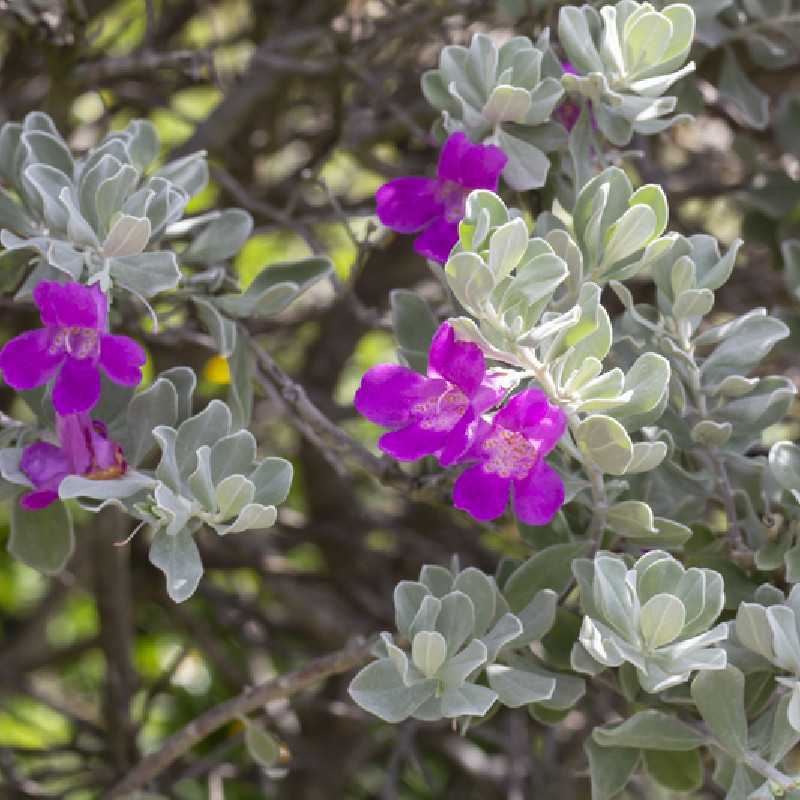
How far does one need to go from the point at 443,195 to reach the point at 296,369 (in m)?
1.40

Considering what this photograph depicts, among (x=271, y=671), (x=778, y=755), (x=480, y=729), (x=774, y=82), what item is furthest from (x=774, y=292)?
(x=778, y=755)

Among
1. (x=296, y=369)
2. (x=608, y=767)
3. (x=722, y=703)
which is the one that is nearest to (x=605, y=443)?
(x=722, y=703)

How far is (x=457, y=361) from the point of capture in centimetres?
107

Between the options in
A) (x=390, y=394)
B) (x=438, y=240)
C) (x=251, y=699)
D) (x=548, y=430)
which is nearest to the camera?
(x=548, y=430)

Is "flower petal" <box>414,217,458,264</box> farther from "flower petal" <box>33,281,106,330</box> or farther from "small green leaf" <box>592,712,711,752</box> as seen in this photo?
"small green leaf" <box>592,712,711,752</box>

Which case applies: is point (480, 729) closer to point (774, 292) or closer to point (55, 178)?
point (774, 292)

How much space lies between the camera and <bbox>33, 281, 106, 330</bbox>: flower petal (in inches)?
43.2

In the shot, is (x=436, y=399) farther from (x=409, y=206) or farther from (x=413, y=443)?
(x=409, y=206)

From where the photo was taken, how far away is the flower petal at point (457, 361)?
1.05 m

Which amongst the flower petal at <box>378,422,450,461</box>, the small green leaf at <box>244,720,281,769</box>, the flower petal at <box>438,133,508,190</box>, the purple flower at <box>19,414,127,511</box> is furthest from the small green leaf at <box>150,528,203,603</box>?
the small green leaf at <box>244,720,281,769</box>

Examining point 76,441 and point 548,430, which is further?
point 76,441

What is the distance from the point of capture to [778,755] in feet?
3.64

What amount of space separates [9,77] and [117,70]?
26.5 inches

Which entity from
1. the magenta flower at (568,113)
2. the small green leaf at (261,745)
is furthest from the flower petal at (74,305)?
the small green leaf at (261,745)
